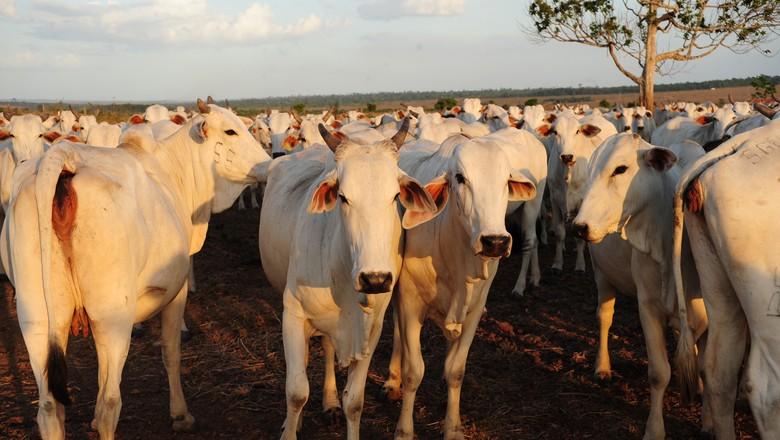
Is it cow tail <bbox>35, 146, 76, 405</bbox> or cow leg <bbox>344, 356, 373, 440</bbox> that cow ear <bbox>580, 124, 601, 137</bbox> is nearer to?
cow leg <bbox>344, 356, 373, 440</bbox>

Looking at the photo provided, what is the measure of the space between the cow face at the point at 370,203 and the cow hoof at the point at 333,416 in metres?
1.84

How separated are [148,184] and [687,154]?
4.07 metres

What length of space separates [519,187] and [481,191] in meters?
0.38

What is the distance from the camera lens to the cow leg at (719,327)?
4.00 metres

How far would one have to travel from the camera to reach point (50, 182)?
3840 mm

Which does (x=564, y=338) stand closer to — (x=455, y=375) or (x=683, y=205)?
(x=455, y=375)

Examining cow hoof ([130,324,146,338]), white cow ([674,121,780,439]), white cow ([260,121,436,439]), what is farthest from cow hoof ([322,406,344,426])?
cow hoof ([130,324,146,338])

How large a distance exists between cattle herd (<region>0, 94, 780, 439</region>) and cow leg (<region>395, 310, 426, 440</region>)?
11 millimetres

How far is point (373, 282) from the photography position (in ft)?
12.4

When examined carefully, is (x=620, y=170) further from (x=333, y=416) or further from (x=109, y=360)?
(x=109, y=360)

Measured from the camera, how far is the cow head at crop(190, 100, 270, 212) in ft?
21.5

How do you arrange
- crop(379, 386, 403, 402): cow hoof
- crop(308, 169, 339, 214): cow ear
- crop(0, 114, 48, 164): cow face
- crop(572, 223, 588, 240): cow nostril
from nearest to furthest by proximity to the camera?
crop(308, 169, 339, 214): cow ear, crop(572, 223, 588, 240): cow nostril, crop(379, 386, 403, 402): cow hoof, crop(0, 114, 48, 164): cow face

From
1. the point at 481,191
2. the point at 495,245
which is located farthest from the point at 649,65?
the point at 495,245

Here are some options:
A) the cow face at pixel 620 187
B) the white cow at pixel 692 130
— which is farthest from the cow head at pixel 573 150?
the cow face at pixel 620 187
